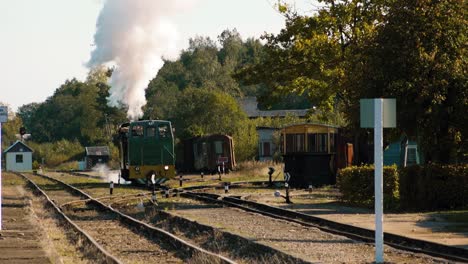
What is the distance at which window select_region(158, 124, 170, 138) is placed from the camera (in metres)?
44.7

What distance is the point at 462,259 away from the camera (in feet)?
50.8

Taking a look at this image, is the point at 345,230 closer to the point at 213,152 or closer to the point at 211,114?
the point at 213,152

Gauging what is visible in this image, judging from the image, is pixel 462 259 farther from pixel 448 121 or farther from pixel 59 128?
pixel 59 128

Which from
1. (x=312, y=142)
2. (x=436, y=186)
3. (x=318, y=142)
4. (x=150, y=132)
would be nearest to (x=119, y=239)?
(x=436, y=186)

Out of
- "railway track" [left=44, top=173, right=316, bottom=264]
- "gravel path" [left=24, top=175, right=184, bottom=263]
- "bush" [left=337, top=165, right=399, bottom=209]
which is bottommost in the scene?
"gravel path" [left=24, top=175, right=184, bottom=263]

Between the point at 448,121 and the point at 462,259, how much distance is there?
1124 cm

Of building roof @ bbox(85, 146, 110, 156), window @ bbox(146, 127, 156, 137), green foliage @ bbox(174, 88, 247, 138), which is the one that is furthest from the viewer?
building roof @ bbox(85, 146, 110, 156)

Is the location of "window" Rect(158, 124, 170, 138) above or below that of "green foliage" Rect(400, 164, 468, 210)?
above

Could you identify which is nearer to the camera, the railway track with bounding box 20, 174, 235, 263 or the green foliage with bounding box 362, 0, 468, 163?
the railway track with bounding box 20, 174, 235, 263

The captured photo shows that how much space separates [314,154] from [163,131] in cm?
804

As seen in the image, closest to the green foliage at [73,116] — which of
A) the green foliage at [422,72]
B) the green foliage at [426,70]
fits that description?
the green foliage at [422,72]

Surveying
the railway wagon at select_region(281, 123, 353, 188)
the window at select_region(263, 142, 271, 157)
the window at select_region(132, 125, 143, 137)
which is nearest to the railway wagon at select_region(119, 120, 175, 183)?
the window at select_region(132, 125, 143, 137)

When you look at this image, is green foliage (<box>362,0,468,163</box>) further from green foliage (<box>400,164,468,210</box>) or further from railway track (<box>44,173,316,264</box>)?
railway track (<box>44,173,316,264</box>)

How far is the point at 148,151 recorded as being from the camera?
4394cm
